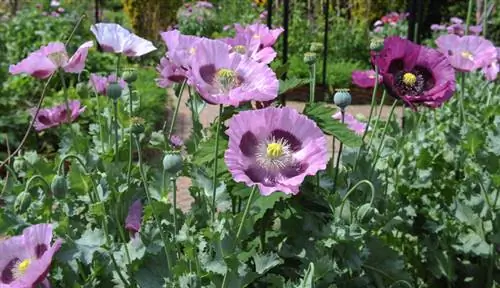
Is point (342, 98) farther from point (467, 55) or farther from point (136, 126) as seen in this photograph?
point (467, 55)

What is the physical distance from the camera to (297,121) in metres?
1.30

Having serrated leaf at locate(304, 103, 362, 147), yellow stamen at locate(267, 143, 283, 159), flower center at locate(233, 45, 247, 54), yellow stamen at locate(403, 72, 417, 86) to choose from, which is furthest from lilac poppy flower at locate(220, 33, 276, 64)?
yellow stamen at locate(267, 143, 283, 159)

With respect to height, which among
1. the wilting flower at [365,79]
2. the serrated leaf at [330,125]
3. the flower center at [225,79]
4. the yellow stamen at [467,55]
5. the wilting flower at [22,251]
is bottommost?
the wilting flower at [22,251]

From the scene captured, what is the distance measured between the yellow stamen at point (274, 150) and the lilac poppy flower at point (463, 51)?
3.35ft

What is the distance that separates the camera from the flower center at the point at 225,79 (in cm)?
139

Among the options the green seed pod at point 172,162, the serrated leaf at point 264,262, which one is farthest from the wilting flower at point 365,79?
the green seed pod at point 172,162

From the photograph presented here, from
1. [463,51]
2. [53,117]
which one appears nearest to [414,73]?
[463,51]

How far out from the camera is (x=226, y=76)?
1392 millimetres

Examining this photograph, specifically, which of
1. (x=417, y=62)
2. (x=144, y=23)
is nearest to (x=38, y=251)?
(x=417, y=62)

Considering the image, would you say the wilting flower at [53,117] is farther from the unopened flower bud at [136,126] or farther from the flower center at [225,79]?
the flower center at [225,79]

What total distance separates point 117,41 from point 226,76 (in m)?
0.47

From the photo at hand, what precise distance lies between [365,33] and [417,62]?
792cm

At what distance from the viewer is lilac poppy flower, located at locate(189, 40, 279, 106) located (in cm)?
134

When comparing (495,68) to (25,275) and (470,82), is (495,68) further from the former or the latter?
(25,275)
